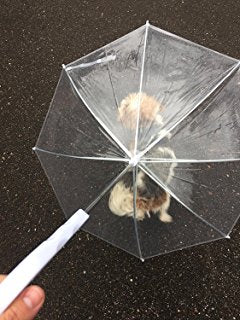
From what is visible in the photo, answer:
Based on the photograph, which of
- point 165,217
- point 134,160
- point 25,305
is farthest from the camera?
point 165,217

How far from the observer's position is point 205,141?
47.5 inches

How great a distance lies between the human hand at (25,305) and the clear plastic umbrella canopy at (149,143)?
0.34 meters

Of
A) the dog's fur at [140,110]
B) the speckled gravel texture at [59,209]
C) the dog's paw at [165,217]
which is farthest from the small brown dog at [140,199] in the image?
the speckled gravel texture at [59,209]

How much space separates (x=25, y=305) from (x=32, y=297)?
0.02 metres

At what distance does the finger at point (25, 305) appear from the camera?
87 cm

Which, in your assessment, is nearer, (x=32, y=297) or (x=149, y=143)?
(x=32, y=297)

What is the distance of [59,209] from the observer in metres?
1.57

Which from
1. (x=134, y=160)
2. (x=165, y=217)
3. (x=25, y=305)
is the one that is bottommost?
(x=165, y=217)

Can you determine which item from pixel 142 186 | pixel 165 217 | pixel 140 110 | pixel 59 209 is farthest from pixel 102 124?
pixel 59 209

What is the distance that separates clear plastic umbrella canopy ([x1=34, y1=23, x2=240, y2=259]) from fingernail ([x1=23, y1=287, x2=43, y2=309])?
0.34 meters

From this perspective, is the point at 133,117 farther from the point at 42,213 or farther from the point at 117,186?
the point at 42,213

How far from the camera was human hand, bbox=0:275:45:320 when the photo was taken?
866mm

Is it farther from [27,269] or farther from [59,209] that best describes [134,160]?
[59,209]

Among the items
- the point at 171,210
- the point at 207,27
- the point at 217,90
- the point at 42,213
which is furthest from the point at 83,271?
the point at 207,27
